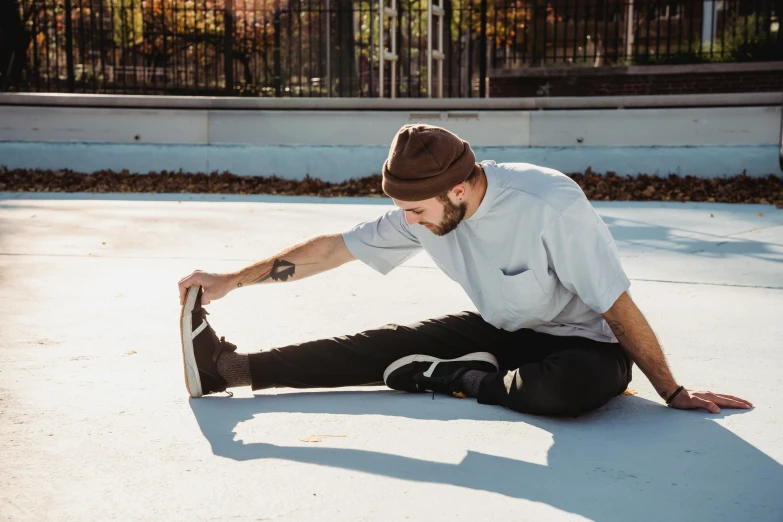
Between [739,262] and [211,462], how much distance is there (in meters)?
4.24

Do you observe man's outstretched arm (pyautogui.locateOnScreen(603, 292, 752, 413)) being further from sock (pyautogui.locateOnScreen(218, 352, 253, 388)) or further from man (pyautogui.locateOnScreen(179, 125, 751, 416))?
sock (pyautogui.locateOnScreen(218, 352, 253, 388))

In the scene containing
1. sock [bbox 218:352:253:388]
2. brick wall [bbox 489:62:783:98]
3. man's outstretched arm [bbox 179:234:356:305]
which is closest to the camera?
sock [bbox 218:352:253:388]

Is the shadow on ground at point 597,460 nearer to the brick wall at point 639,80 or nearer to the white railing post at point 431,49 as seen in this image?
the white railing post at point 431,49

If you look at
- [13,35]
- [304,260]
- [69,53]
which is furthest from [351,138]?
[304,260]

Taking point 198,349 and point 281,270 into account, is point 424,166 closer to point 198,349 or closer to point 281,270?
point 281,270

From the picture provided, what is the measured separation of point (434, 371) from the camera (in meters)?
3.45

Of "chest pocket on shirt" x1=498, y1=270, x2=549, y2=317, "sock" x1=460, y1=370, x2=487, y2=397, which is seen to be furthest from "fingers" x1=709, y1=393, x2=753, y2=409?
"sock" x1=460, y1=370, x2=487, y2=397

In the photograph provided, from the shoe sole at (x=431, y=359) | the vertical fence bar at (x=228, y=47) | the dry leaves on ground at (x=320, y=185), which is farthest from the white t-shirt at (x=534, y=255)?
the vertical fence bar at (x=228, y=47)

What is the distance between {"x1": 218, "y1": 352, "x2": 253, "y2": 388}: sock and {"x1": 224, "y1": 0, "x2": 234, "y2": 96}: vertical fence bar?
29.9 ft

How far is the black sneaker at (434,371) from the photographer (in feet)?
11.2

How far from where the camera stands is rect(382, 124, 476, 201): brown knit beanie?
9.74 feet

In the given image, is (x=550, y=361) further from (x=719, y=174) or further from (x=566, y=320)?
(x=719, y=174)

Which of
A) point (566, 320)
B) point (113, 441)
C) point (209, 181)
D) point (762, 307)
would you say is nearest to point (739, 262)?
point (762, 307)

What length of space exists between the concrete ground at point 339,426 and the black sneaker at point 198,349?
83mm
